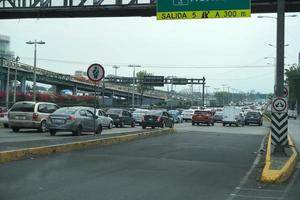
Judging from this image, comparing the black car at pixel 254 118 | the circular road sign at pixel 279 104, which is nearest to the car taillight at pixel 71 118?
the circular road sign at pixel 279 104

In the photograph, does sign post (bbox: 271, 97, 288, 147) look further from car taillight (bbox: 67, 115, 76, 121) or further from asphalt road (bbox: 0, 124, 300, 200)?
car taillight (bbox: 67, 115, 76, 121)

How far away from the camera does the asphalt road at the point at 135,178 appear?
10.4 metres

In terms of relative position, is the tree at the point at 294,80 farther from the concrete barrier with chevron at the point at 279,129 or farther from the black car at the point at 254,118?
the concrete barrier with chevron at the point at 279,129

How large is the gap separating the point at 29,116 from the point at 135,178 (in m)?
17.8

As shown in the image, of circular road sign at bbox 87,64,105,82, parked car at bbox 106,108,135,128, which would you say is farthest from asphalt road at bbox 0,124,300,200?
parked car at bbox 106,108,135,128

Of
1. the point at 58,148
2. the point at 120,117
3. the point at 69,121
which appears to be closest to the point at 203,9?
the point at 58,148

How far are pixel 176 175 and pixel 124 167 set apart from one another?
1849 mm

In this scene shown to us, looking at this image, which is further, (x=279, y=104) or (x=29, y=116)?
(x=29, y=116)

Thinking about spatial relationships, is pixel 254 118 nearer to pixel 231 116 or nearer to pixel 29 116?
pixel 231 116

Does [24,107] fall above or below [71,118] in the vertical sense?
above

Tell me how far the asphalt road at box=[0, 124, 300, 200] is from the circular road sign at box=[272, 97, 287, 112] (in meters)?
1.94

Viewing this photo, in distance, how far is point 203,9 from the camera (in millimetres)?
21234

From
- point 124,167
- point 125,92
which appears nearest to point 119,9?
point 124,167

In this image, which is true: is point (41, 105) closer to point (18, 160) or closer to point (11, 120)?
point (11, 120)
